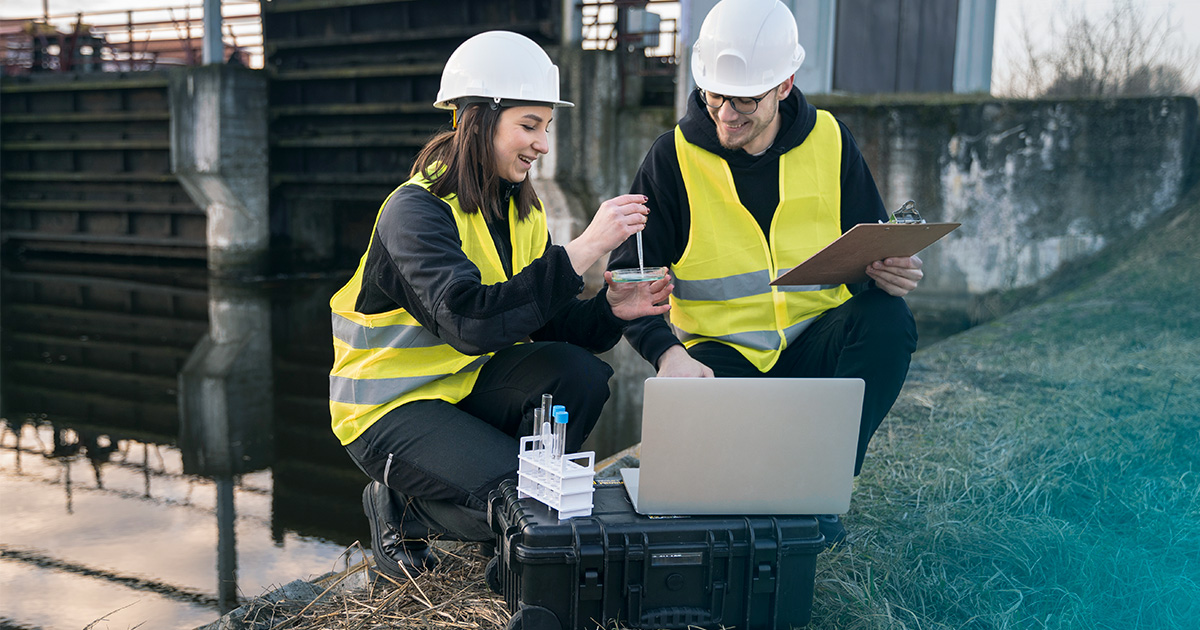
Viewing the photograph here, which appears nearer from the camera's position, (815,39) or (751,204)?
(751,204)

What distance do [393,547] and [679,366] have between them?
0.82m

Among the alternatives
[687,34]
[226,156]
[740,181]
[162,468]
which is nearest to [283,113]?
[226,156]

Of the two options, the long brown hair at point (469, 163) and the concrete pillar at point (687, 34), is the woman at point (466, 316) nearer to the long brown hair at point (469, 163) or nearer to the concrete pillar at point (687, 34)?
the long brown hair at point (469, 163)

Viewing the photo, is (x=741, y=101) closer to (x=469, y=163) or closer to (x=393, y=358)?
(x=469, y=163)

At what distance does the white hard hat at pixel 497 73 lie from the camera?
2.29 m

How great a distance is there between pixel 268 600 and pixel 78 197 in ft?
42.9

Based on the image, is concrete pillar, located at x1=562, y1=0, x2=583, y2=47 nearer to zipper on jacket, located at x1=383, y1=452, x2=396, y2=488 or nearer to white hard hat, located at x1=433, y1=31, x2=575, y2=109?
white hard hat, located at x1=433, y1=31, x2=575, y2=109

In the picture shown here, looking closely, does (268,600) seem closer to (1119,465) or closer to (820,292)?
(820,292)

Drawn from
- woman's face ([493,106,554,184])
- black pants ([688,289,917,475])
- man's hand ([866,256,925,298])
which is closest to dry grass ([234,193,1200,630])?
black pants ([688,289,917,475])

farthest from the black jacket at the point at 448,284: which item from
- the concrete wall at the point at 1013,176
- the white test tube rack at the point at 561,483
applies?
the concrete wall at the point at 1013,176

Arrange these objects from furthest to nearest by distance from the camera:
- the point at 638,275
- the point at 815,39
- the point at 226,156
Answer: the point at 226,156 < the point at 815,39 < the point at 638,275

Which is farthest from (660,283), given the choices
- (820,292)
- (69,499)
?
Answer: (69,499)

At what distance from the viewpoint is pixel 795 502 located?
6.21 ft

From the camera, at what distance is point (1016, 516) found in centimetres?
255
